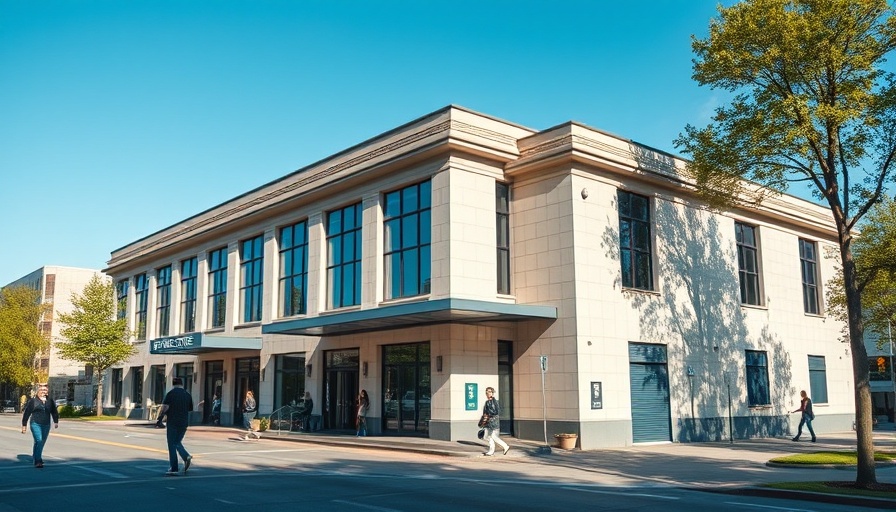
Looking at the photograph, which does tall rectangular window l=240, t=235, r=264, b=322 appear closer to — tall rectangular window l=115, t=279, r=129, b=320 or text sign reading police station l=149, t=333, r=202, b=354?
text sign reading police station l=149, t=333, r=202, b=354

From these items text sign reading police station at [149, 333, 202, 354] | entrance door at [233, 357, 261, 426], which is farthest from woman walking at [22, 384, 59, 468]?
entrance door at [233, 357, 261, 426]

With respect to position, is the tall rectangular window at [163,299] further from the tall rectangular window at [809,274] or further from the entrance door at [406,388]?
the tall rectangular window at [809,274]

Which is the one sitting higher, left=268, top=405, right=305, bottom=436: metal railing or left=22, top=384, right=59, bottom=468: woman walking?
left=22, top=384, right=59, bottom=468: woman walking

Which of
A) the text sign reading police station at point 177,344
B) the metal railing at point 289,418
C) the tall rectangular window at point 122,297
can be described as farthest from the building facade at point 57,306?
the metal railing at point 289,418

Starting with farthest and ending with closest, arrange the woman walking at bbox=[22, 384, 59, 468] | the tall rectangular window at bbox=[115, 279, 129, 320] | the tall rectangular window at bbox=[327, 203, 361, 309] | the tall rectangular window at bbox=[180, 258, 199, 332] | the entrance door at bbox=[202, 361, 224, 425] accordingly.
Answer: the tall rectangular window at bbox=[115, 279, 129, 320] < the tall rectangular window at bbox=[180, 258, 199, 332] < the entrance door at bbox=[202, 361, 224, 425] < the tall rectangular window at bbox=[327, 203, 361, 309] < the woman walking at bbox=[22, 384, 59, 468]

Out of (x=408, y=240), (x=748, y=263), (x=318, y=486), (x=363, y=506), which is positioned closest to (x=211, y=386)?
(x=408, y=240)

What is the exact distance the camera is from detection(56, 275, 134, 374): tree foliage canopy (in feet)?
149

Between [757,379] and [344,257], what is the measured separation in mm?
17358

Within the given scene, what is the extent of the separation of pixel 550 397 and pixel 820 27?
43.1 feet

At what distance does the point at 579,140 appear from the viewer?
2542 centimetres

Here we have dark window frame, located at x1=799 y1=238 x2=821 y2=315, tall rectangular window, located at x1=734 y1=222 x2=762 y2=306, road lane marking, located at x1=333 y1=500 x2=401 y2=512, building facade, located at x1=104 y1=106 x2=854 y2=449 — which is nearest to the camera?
road lane marking, located at x1=333 y1=500 x2=401 y2=512

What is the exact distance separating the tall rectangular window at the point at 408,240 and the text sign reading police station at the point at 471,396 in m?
3.47

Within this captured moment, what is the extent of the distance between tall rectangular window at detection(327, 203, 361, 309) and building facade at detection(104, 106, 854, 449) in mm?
80

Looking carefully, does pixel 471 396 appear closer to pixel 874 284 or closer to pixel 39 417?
pixel 39 417
